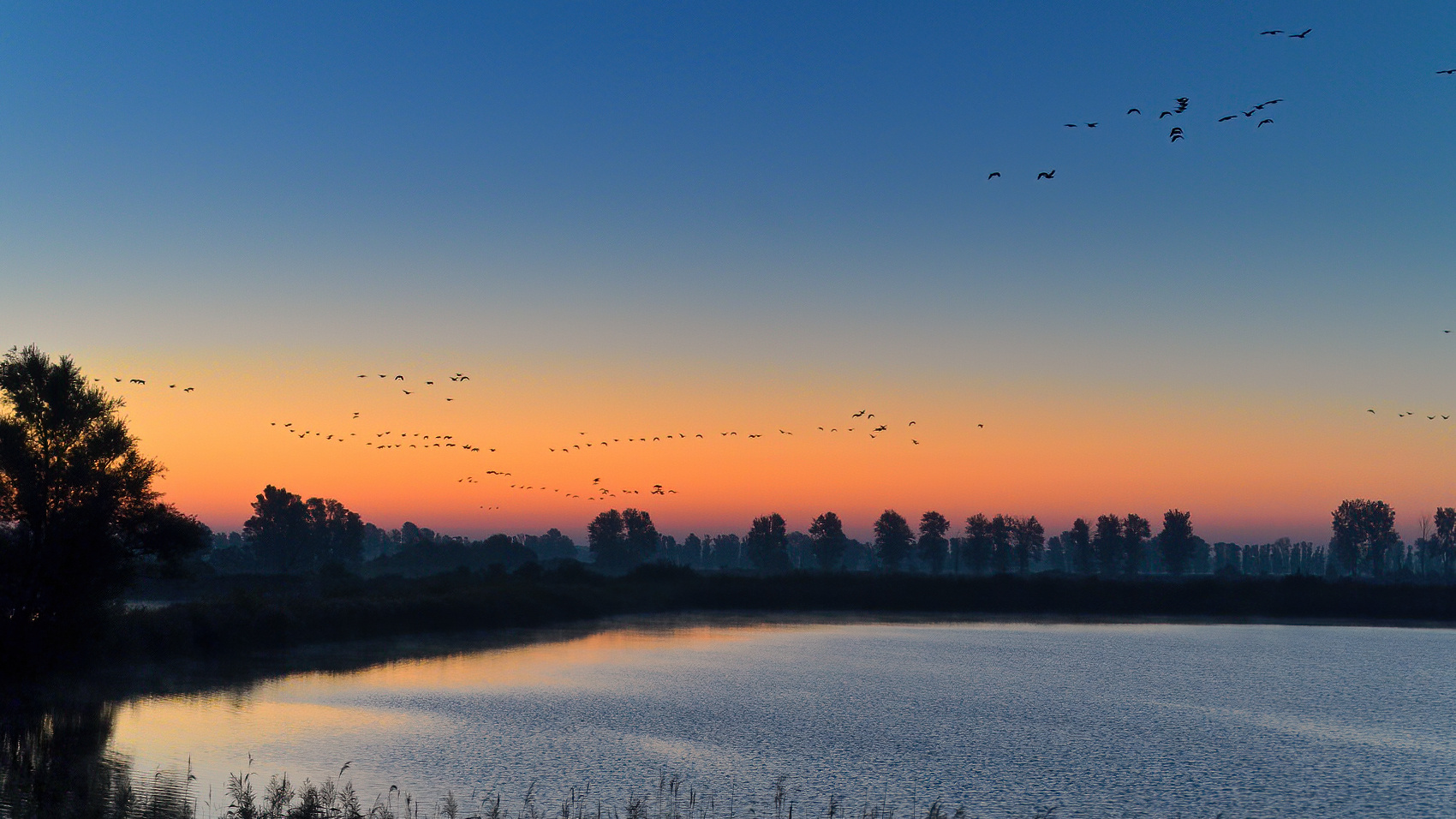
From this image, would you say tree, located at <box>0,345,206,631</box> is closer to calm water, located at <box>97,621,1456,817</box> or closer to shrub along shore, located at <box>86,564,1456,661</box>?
calm water, located at <box>97,621,1456,817</box>

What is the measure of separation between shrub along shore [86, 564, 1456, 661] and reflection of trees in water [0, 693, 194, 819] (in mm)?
42244

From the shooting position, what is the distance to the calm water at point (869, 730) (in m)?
31.7

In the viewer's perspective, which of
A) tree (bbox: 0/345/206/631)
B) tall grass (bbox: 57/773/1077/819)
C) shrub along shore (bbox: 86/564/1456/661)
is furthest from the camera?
shrub along shore (bbox: 86/564/1456/661)

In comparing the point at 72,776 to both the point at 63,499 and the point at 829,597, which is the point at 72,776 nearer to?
the point at 63,499

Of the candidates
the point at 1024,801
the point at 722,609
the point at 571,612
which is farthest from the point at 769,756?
the point at 722,609

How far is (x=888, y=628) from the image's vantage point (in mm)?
102062

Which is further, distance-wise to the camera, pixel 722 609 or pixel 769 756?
pixel 722 609

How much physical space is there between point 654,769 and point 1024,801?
37.9ft

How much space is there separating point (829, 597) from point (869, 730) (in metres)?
94.8

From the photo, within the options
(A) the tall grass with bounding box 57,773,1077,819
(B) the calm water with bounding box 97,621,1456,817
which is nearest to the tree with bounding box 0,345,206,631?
(B) the calm water with bounding box 97,621,1456,817

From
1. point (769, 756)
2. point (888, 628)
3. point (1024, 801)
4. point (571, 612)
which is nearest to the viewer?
point (1024, 801)

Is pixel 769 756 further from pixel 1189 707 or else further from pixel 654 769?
pixel 1189 707

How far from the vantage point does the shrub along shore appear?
305 ft

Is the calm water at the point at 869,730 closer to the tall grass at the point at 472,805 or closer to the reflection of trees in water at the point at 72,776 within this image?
the tall grass at the point at 472,805
